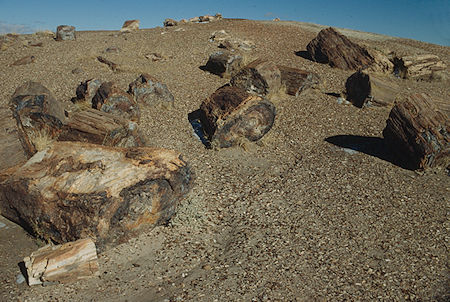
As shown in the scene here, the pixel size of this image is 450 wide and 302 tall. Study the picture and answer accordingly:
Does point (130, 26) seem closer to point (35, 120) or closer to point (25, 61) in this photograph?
point (25, 61)

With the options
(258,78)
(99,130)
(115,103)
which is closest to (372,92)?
(258,78)

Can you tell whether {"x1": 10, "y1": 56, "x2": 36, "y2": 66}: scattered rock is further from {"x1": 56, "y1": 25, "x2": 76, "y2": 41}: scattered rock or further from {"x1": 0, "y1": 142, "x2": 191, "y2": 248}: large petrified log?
{"x1": 0, "y1": 142, "x2": 191, "y2": 248}: large petrified log

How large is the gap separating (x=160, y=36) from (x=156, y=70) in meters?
6.84

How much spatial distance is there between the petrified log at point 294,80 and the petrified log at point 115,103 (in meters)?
5.44

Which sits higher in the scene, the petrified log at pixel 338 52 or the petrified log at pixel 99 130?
the petrified log at pixel 338 52

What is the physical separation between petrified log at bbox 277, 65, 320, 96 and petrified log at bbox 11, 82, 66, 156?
24.7 ft

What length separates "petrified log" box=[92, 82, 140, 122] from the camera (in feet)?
30.7

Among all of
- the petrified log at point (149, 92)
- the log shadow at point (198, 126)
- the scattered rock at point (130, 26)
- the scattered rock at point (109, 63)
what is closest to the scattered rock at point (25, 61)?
the scattered rock at point (109, 63)

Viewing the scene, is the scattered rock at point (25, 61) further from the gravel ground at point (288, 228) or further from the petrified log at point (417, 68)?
the petrified log at point (417, 68)

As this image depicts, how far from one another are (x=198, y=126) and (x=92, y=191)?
5.24 m

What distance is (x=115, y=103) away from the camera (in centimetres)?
941

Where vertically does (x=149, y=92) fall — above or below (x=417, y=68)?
below

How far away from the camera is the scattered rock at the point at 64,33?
66.2 feet

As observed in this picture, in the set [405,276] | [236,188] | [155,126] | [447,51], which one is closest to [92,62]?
[155,126]
